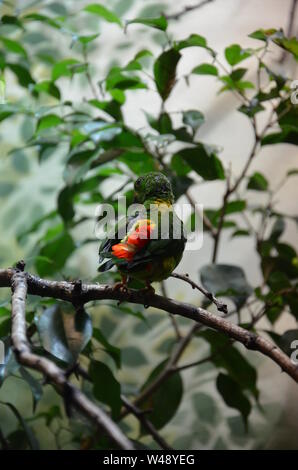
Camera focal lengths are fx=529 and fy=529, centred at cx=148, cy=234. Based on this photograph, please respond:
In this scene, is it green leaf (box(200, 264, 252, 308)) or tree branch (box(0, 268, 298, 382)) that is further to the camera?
green leaf (box(200, 264, 252, 308))

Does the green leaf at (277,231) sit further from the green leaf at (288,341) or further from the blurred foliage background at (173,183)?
the green leaf at (288,341)

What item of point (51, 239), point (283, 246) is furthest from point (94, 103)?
point (283, 246)

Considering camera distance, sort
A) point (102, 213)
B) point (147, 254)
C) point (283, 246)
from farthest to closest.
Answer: point (283, 246) < point (102, 213) < point (147, 254)

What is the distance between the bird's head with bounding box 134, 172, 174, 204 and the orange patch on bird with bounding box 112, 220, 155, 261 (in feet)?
0.38

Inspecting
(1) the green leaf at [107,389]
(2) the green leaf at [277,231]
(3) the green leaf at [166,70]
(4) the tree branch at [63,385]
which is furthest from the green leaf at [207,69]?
(4) the tree branch at [63,385]

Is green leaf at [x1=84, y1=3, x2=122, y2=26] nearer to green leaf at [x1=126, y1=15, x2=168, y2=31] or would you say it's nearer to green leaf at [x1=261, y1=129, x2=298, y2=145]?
green leaf at [x1=126, y1=15, x2=168, y2=31]

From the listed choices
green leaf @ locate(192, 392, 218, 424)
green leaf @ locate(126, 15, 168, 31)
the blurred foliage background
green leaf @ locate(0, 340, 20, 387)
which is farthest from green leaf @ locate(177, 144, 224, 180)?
green leaf @ locate(192, 392, 218, 424)

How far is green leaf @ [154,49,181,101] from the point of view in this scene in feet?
3.18

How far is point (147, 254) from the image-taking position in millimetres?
646

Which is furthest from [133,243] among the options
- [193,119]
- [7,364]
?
[193,119]

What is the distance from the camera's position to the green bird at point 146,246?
65 centimetres
